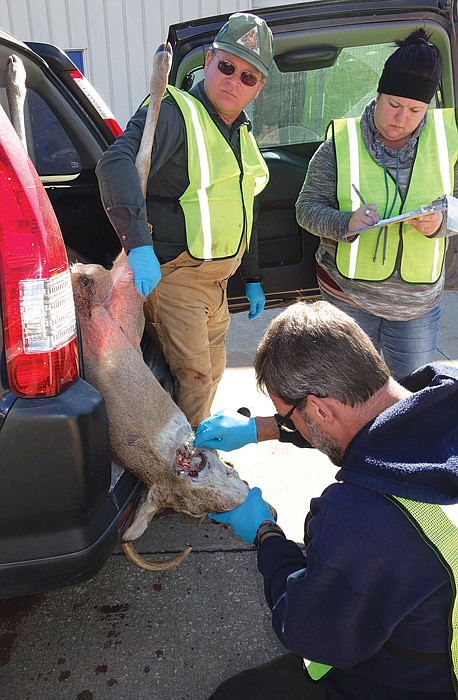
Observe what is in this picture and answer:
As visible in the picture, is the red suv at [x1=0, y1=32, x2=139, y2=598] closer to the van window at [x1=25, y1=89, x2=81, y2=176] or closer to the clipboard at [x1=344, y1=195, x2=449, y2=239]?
the clipboard at [x1=344, y1=195, x2=449, y2=239]

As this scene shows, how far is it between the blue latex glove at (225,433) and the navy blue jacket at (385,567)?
89cm

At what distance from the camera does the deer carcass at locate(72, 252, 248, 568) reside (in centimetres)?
237

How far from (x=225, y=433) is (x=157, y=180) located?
1121 millimetres

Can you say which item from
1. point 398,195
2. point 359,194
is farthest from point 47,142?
point 398,195

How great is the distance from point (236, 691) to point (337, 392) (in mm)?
1027

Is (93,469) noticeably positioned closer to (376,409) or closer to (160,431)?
(160,431)

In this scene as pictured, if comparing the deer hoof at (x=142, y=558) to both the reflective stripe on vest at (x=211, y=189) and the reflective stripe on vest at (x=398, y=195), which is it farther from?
the reflective stripe on vest at (x=398, y=195)

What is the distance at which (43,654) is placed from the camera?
2.37 metres

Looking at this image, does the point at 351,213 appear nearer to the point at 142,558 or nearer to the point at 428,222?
the point at 428,222

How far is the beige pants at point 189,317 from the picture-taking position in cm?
279

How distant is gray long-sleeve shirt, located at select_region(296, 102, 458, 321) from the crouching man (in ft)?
3.81

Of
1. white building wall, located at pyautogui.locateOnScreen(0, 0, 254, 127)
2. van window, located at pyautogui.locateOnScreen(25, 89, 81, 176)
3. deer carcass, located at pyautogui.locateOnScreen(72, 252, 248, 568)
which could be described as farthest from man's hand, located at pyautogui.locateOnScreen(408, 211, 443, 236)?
white building wall, located at pyautogui.locateOnScreen(0, 0, 254, 127)

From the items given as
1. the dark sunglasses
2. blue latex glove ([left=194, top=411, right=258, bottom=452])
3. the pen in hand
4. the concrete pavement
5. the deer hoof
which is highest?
the dark sunglasses

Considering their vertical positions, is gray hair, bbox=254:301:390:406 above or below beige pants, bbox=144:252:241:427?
above
